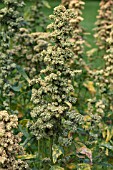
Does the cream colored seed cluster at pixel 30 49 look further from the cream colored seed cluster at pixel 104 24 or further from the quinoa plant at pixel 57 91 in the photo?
the quinoa plant at pixel 57 91

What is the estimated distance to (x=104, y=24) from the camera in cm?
484

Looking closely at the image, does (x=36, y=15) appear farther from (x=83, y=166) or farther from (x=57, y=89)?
(x=83, y=166)

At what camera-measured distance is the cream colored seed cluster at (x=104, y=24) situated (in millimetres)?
4684

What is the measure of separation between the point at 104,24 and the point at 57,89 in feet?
6.11

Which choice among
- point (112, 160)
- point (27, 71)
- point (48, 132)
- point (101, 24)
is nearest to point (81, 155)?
point (48, 132)

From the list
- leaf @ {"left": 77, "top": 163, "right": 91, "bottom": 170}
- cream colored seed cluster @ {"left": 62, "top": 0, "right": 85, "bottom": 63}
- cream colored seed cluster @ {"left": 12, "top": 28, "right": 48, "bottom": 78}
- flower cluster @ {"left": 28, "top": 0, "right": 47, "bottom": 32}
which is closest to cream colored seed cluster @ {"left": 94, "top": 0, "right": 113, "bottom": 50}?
cream colored seed cluster @ {"left": 62, "top": 0, "right": 85, "bottom": 63}

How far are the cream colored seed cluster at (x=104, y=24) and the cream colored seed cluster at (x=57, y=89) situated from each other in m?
1.50

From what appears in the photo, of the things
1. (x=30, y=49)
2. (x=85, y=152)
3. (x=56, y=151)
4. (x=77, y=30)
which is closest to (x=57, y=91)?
(x=56, y=151)

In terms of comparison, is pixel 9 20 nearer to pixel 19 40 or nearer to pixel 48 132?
pixel 19 40

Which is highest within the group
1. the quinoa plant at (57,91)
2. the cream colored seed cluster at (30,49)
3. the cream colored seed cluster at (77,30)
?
the cream colored seed cluster at (77,30)

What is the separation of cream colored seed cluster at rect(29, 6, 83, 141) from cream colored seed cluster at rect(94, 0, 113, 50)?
1504mm

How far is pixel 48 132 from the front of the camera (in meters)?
3.18

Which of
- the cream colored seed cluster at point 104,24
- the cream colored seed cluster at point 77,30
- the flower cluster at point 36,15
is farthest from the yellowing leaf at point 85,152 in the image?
the flower cluster at point 36,15

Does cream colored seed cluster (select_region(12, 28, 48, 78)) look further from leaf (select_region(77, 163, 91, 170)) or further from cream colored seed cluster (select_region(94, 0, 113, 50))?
leaf (select_region(77, 163, 91, 170))
